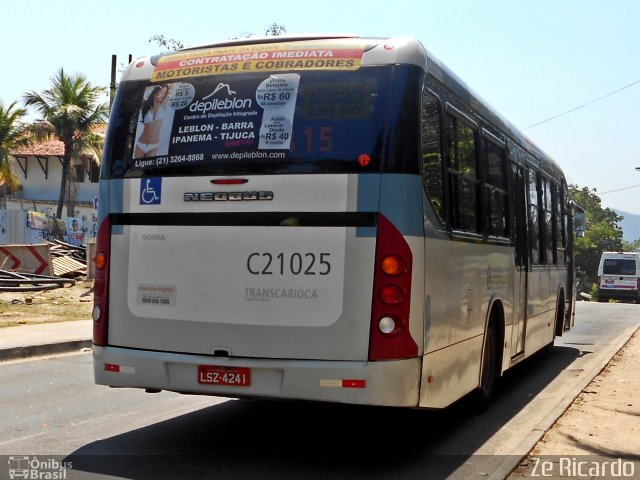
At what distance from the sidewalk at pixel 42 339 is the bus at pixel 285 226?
6.23 m

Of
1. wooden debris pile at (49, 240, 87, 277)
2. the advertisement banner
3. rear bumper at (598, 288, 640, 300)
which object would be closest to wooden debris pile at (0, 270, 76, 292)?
→ wooden debris pile at (49, 240, 87, 277)

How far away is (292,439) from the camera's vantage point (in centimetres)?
745

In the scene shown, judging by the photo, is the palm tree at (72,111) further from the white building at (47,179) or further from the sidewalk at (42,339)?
the sidewalk at (42,339)

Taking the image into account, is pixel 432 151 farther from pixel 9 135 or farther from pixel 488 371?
pixel 9 135

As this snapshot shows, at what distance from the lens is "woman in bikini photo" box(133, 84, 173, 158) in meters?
6.91

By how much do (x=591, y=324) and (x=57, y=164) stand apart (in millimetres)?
44902

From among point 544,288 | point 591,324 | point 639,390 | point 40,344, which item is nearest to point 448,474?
point 639,390

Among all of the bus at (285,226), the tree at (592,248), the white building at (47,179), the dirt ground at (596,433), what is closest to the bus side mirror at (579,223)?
the dirt ground at (596,433)

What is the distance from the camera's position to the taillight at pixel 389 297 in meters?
6.10

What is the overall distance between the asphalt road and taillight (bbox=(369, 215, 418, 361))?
974mm

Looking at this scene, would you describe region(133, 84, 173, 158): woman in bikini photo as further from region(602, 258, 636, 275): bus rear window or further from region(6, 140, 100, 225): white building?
region(6, 140, 100, 225): white building

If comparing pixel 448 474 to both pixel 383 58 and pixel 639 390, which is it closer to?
pixel 383 58

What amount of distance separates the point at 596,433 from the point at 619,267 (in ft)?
136

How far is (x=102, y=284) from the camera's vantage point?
694 cm
